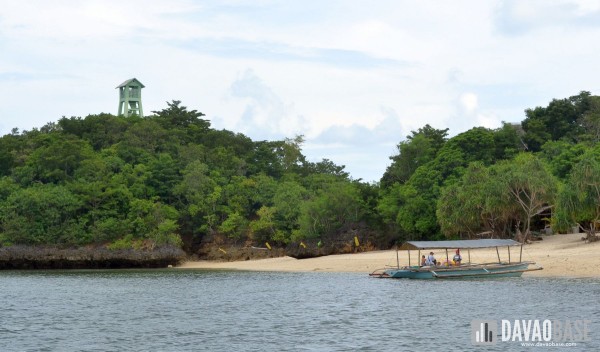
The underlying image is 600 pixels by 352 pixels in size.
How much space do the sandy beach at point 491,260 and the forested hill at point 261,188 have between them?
2.53 m

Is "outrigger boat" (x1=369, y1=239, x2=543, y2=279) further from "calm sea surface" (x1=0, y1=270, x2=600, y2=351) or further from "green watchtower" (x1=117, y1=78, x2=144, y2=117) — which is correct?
"green watchtower" (x1=117, y1=78, x2=144, y2=117)

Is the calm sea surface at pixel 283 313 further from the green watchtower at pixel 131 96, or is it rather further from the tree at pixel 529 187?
the green watchtower at pixel 131 96

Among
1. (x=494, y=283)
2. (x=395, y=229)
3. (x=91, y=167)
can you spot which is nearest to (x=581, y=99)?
(x=395, y=229)

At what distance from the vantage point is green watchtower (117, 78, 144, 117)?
109 meters

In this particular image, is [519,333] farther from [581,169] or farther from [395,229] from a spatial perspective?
[395,229]

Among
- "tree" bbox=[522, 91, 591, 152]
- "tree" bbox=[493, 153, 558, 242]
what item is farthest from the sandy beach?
"tree" bbox=[522, 91, 591, 152]

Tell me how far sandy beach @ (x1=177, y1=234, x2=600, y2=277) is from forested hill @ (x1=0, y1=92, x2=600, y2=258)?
2.53 m

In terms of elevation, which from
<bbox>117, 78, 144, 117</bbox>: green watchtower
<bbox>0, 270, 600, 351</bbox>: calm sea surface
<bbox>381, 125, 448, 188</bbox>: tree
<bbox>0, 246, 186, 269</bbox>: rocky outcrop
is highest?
<bbox>117, 78, 144, 117</bbox>: green watchtower

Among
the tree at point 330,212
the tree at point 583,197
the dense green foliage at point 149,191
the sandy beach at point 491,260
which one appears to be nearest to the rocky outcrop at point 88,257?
the dense green foliage at point 149,191

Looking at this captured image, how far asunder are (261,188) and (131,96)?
35.3 meters

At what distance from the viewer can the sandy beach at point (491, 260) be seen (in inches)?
1875

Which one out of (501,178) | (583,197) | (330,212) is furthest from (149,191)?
(583,197)

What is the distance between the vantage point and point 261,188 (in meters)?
83.0

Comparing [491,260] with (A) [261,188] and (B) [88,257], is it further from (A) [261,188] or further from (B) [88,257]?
(B) [88,257]
